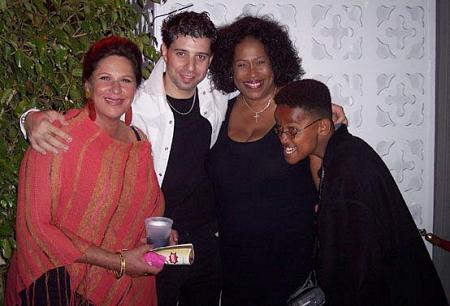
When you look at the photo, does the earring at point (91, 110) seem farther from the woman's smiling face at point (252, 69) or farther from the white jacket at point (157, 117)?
the woman's smiling face at point (252, 69)

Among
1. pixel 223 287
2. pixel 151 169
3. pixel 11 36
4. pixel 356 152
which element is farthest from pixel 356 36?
pixel 11 36

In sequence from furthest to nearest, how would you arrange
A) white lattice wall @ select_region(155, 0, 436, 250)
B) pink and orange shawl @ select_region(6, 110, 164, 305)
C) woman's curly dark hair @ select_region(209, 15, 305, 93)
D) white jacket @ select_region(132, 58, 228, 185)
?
white lattice wall @ select_region(155, 0, 436, 250), woman's curly dark hair @ select_region(209, 15, 305, 93), white jacket @ select_region(132, 58, 228, 185), pink and orange shawl @ select_region(6, 110, 164, 305)

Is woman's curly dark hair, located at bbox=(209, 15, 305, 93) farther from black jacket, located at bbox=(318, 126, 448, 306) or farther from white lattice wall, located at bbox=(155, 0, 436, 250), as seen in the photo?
black jacket, located at bbox=(318, 126, 448, 306)

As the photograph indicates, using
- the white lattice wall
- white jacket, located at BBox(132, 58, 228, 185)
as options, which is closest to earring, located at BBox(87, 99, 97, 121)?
white jacket, located at BBox(132, 58, 228, 185)

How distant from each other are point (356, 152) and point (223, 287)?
1168 mm

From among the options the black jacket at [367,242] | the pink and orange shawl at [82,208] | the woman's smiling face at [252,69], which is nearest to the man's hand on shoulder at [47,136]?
the pink and orange shawl at [82,208]

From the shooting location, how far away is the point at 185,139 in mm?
2234

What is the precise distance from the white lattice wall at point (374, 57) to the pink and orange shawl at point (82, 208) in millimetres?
1073

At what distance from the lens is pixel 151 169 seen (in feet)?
6.45

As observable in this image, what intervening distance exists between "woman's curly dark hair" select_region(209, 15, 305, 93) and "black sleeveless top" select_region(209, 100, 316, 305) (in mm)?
480

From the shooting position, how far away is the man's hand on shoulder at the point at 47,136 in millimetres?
1630

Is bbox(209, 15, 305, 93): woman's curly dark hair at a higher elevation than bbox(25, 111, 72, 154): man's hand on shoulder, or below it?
higher

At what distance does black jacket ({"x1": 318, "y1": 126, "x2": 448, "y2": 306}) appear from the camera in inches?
57.1

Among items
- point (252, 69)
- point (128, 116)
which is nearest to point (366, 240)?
point (252, 69)
